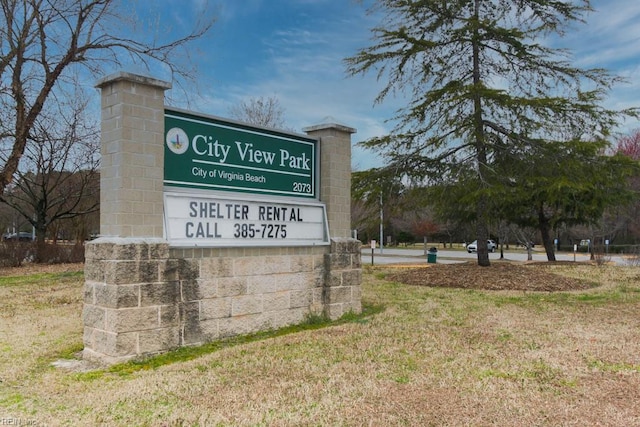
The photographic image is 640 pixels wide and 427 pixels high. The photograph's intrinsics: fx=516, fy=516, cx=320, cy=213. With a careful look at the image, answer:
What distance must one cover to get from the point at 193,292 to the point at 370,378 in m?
2.27

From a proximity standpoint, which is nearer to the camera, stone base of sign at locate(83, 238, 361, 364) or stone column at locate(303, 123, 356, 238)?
stone base of sign at locate(83, 238, 361, 364)

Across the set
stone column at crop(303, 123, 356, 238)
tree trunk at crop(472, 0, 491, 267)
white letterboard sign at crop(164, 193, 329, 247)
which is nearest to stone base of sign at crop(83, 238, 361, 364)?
white letterboard sign at crop(164, 193, 329, 247)

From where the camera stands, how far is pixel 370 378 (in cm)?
461

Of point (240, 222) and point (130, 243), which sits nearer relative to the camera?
point (130, 243)

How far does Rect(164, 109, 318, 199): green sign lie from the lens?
5.85 metres

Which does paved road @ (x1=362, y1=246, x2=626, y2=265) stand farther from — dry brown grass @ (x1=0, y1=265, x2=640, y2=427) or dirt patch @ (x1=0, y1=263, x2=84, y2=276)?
dry brown grass @ (x1=0, y1=265, x2=640, y2=427)

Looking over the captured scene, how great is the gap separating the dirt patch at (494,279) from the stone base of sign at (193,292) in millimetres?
5988

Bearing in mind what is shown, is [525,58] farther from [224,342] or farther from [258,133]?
[224,342]

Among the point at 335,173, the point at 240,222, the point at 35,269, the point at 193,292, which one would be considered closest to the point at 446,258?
the point at 35,269

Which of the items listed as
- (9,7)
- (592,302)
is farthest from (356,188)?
(9,7)

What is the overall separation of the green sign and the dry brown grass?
1.97 m

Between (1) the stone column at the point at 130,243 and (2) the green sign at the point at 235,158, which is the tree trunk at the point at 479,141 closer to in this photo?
(2) the green sign at the point at 235,158

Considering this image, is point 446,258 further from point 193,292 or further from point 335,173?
point 193,292

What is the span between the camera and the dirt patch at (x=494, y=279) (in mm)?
12070
